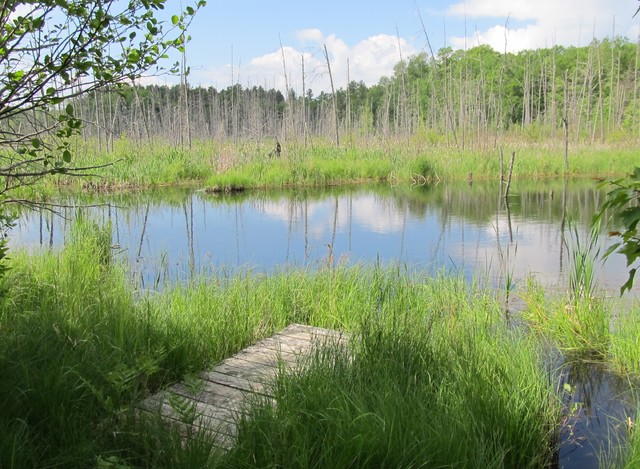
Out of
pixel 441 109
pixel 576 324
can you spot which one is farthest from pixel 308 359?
pixel 441 109

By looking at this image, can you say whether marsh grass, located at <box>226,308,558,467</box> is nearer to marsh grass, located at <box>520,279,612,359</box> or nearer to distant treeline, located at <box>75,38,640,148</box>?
marsh grass, located at <box>520,279,612,359</box>

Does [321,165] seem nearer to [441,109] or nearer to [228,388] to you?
[228,388]

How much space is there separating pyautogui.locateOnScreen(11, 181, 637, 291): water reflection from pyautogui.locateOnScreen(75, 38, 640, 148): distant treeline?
1594 mm

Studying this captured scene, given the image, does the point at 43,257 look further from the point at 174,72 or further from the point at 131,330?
the point at 174,72

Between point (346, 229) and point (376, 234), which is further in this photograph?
point (346, 229)

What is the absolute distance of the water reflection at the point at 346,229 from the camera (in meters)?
5.70

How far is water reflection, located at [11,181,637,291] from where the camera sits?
224 inches

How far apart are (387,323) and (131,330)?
1.35m

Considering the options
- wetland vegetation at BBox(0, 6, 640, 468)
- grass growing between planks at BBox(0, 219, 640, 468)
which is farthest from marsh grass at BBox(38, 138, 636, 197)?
grass growing between planks at BBox(0, 219, 640, 468)

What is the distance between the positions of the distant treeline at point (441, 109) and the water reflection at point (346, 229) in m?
1.59

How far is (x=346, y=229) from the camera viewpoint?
8422 mm

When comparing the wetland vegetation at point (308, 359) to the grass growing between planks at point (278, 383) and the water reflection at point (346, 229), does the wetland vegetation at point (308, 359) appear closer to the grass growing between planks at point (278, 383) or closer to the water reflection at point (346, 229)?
the grass growing between planks at point (278, 383)

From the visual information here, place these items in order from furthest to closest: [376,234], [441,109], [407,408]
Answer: [441,109]
[376,234]
[407,408]

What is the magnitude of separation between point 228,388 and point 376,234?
220 inches
